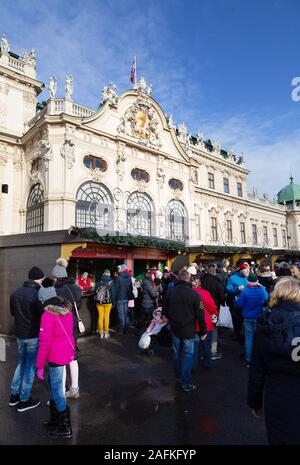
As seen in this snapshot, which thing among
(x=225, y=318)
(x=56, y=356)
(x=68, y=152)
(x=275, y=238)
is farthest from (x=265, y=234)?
(x=56, y=356)

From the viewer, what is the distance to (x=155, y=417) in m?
4.27

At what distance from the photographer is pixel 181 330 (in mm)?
5238

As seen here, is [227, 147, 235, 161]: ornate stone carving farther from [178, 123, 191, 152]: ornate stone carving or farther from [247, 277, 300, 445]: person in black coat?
[247, 277, 300, 445]: person in black coat

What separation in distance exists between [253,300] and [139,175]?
17.0m

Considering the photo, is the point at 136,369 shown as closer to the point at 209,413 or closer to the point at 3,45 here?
the point at 209,413

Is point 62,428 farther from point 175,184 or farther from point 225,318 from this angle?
point 175,184

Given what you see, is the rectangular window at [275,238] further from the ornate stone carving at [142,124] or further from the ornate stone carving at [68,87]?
the ornate stone carving at [68,87]

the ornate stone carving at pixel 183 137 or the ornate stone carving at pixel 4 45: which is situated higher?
the ornate stone carving at pixel 4 45

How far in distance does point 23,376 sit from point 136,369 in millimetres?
2469

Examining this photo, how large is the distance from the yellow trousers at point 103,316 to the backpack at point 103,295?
173 mm

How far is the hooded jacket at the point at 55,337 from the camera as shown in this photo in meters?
4.02

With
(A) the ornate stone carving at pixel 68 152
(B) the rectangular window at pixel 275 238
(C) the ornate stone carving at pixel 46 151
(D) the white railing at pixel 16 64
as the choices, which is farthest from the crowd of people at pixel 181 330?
(B) the rectangular window at pixel 275 238

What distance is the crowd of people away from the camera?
242 centimetres
